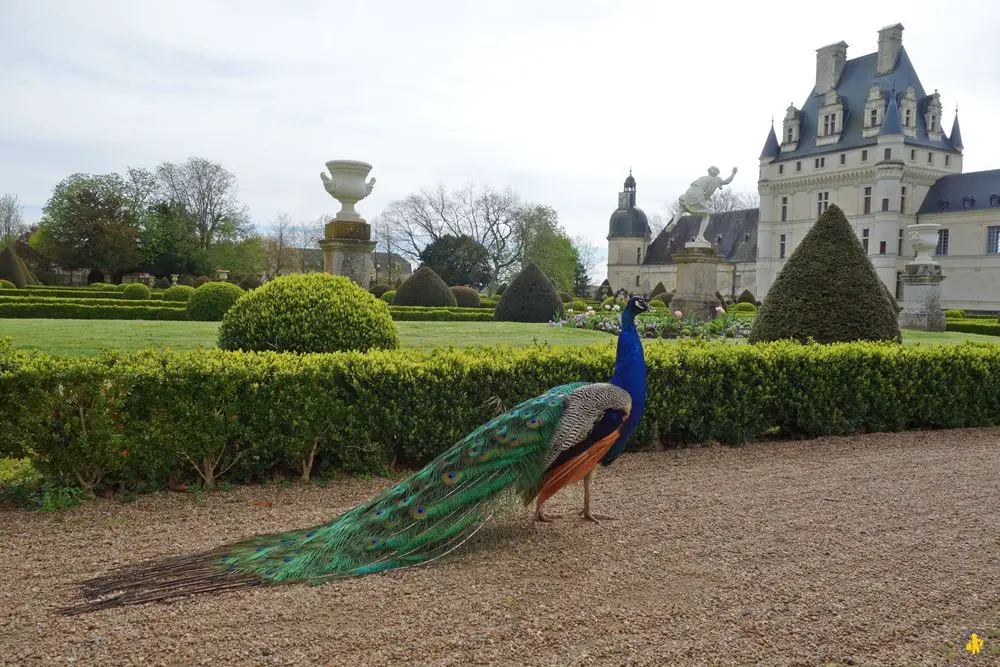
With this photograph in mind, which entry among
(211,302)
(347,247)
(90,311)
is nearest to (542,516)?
(347,247)

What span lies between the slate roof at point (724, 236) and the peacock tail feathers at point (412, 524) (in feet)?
206

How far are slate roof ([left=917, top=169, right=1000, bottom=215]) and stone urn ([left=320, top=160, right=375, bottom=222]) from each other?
49.6 metres

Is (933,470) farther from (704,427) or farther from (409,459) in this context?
(409,459)

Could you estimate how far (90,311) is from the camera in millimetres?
20906

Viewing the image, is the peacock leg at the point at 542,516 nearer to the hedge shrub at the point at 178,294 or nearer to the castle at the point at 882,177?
the hedge shrub at the point at 178,294

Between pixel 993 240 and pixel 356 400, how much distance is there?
55843 mm

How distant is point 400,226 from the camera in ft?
201

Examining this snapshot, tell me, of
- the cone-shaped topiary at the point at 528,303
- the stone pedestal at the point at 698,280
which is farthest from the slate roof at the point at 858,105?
the cone-shaped topiary at the point at 528,303

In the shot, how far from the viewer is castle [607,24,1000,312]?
Result: 50469 millimetres

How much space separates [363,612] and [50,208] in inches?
2208

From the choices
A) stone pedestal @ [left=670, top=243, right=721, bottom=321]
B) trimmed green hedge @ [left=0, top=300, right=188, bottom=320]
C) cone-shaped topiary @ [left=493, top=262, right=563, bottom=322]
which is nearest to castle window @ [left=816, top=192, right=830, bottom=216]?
stone pedestal @ [left=670, top=243, right=721, bottom=321]

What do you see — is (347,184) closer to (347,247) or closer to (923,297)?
(347,247)

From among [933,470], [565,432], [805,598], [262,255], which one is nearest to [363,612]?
[565,432]

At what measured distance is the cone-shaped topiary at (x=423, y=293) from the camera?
26531 millimetres
